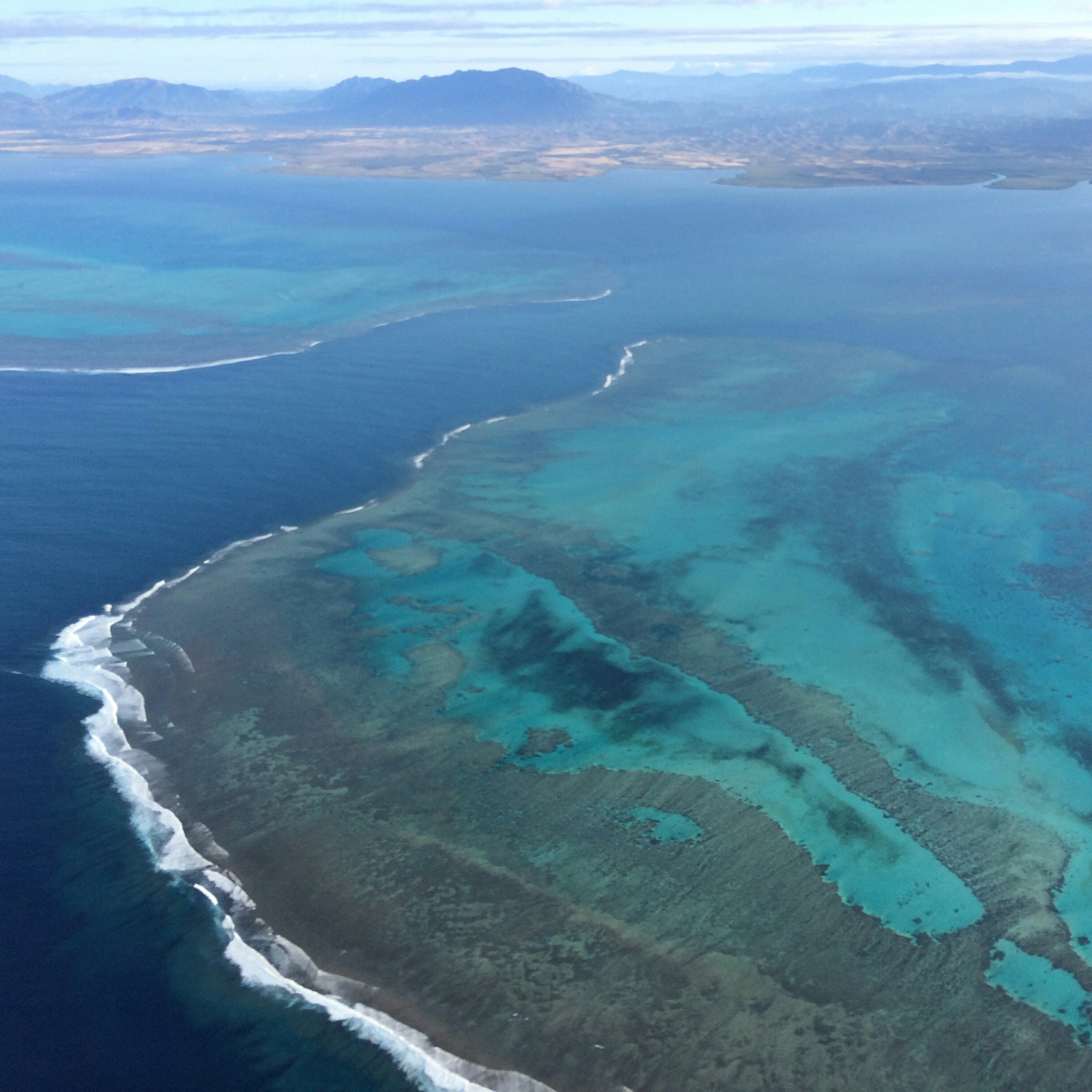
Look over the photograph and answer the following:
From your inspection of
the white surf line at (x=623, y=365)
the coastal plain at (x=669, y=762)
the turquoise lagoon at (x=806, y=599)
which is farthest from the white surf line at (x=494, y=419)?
the coastal plain at (x=669, y=762)

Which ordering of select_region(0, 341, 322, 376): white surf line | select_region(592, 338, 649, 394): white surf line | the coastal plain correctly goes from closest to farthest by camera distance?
the coastal plain
select_region(592, 338, 649, 394): white surf line
select_region(0, 341, 322, 376): white surf line

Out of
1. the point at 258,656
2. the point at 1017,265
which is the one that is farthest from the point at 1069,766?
the point at 1017,265

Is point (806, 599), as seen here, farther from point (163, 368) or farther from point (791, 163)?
point (791, 163)

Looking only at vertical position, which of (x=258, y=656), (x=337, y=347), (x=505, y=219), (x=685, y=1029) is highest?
(x=505, y=219)

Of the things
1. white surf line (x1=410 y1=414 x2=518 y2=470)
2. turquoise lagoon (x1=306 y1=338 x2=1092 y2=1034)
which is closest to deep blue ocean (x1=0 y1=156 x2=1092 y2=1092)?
white surf line (x1=410 y1=414 x2=518 y2=470)

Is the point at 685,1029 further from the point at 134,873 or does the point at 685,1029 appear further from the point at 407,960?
the point at 134,873

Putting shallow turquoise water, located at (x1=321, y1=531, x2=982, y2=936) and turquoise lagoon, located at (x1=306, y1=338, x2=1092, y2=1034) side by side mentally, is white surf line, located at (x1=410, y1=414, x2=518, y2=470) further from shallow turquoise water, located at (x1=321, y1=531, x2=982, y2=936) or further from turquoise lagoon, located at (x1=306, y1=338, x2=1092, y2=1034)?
shallow turquoise water, located at (x1=321, y1=531, x2=982, y2=936)

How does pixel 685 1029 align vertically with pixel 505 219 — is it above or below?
below
